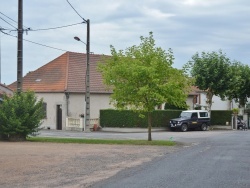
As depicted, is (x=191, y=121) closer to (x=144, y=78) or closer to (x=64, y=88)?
(x=64, y=88)

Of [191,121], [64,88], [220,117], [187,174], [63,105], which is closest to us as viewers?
[187,174]

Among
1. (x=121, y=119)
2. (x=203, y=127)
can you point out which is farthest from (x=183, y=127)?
(x=121, y=119)

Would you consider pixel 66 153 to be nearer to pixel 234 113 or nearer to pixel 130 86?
pixel 130 86

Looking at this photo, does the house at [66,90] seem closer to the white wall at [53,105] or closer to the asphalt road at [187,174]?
the white wall at [53,105]

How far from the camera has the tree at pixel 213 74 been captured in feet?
165

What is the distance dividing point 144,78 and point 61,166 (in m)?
12.1

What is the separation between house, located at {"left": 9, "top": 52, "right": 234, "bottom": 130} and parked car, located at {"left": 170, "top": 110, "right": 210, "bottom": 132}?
6612 millimetres

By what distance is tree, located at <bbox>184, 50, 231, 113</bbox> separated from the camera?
5031 centimetres

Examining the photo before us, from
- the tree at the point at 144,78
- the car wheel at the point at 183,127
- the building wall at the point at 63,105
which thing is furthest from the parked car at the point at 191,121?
the tree at the point at 144,78

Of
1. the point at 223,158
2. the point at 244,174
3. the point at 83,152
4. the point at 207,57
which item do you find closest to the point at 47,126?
the point at 207,57

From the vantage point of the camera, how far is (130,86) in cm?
2686

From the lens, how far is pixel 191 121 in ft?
152

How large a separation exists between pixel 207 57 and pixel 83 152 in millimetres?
33674

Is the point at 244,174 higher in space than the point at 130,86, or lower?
lower
